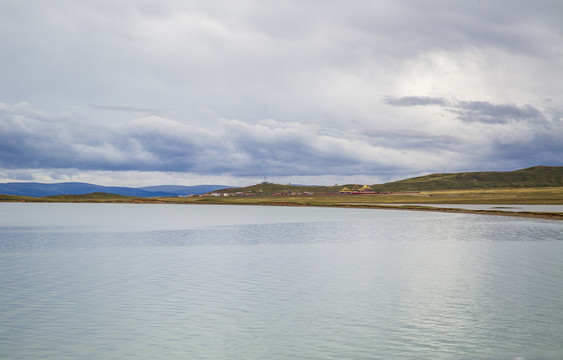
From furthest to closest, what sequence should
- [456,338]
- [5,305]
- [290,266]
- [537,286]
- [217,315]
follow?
1. [290,266]
2. [537,286]
3. [5,305]
4. [217,315]
5. [456,338]

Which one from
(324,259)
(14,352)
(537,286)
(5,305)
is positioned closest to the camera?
(14,352)

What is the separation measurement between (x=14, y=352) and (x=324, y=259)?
2479 cm

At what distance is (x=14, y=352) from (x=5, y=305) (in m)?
7.47

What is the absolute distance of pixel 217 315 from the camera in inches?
789

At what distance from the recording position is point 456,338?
16.4m

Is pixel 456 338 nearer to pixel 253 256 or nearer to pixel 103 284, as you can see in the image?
pixel 103 284

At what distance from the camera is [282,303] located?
22219mm

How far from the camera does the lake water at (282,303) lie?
51.4ft

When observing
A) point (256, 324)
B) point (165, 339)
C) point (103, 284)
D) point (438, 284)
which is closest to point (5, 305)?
point (103, 284)

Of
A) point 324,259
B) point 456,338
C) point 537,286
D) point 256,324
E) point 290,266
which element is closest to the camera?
point 456,338

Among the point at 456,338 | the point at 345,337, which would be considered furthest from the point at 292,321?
the point at 456,338

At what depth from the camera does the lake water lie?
1566cm

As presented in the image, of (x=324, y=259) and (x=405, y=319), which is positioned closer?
(x=405, y=319)

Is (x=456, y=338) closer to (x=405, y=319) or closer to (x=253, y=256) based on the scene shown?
(x=405, y=319)
